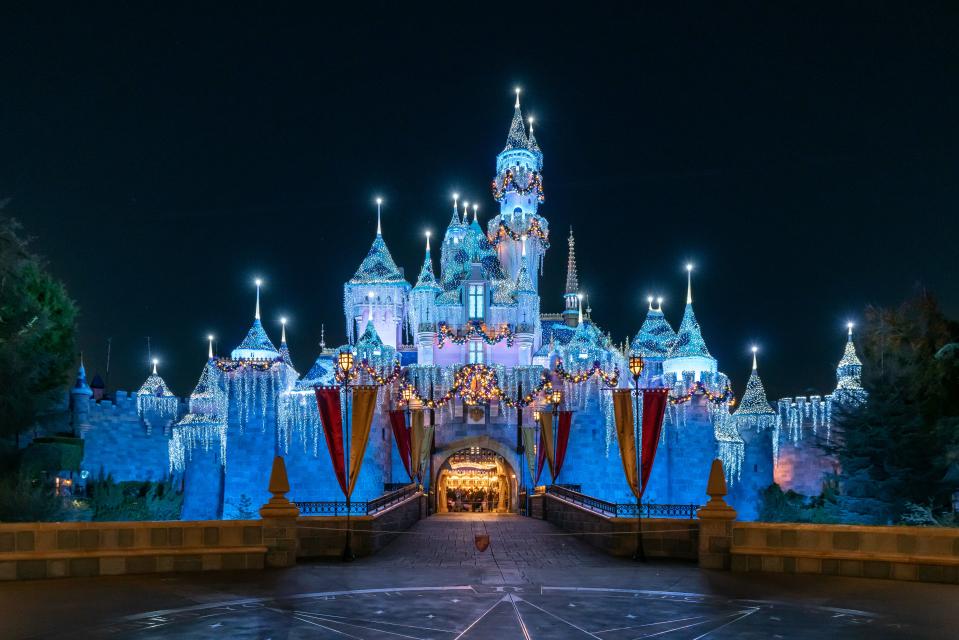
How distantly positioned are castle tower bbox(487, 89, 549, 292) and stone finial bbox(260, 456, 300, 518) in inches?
1142

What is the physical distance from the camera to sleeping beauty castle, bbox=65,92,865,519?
3350 cm

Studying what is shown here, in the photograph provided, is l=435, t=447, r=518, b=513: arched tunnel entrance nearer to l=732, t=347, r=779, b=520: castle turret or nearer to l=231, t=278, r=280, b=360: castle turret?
l=231, t=278, r=280, b=360: castle turret

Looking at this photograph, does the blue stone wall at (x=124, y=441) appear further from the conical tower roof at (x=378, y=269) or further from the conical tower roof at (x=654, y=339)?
the conical tower roof at (x=654, y=339)

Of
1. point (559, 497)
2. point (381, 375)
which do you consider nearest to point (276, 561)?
point (559, 497)

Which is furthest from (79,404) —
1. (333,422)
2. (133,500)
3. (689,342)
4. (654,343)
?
(689,342)

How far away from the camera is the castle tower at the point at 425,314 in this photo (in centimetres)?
3578

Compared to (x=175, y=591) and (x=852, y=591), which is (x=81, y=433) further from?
(x=852, y=591)

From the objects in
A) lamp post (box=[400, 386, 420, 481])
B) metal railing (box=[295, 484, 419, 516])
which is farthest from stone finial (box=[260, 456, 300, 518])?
A: lamp post (box=[400, 386, 420, 481])

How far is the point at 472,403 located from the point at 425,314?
212 inches

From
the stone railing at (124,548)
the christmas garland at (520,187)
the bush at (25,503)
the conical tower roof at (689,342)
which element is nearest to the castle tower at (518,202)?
the christmas garland at (520,187)

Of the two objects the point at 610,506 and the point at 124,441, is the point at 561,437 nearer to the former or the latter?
the point at 610,506

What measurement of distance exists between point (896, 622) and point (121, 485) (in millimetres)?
35386

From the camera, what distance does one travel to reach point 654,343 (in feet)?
126

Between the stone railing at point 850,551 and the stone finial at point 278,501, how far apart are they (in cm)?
702
